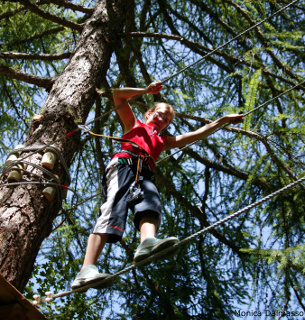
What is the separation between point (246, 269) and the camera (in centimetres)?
392

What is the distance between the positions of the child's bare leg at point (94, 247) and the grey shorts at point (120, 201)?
3 centimetres

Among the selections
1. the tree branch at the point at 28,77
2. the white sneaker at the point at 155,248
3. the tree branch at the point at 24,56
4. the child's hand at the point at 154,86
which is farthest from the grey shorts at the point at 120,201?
the tree branch at the point at 24,56

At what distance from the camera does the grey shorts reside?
2135 mm

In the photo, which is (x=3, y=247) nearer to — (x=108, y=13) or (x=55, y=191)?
(x=55, y=191)

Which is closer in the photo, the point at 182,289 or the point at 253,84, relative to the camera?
the point at 253,84

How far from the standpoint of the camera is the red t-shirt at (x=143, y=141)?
2.48 metres

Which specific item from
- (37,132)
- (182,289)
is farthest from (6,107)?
(182,289)

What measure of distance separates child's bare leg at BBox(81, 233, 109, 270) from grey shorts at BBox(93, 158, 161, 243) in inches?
1.2

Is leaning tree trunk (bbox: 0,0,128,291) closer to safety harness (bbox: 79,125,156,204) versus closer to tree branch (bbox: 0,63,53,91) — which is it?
tree branch (bbox: 0,63,53,91)

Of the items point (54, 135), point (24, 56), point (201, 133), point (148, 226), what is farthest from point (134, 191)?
point (24, 56)

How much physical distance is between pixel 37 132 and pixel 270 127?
254 centimetres

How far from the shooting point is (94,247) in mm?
2098

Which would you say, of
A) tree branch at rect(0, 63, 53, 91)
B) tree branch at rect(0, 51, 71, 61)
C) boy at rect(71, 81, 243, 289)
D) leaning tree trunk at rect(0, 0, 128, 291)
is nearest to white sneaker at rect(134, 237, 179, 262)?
boy at rect(71, 81, 243, 289)

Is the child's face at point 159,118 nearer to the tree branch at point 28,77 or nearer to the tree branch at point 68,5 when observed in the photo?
the tree branch at point 28,77
